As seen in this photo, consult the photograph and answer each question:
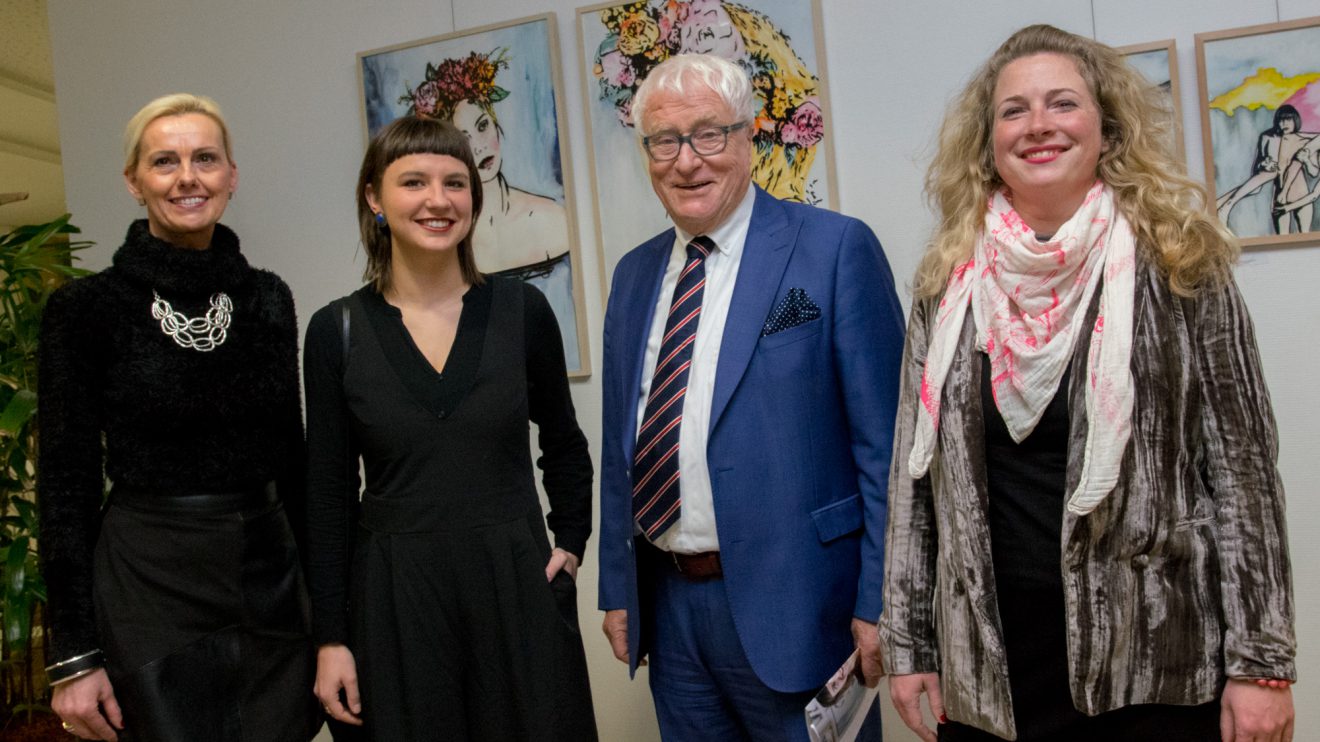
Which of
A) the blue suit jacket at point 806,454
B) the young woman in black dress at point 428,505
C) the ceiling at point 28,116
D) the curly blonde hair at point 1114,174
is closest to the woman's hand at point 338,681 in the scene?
the young woman in black dress at point 428,505

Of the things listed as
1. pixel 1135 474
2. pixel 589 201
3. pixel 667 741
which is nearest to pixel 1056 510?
pixel 1135 474

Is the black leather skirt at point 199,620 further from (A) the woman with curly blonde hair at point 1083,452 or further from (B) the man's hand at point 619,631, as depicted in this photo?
(A) the woman with curly blonde hair at point 1083,452

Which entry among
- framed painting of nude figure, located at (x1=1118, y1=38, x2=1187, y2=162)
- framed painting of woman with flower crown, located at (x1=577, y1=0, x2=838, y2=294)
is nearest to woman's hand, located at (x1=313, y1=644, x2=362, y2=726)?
framed painting of woman with flower crown, located at (x1=577, y1=0, x2=838, y2=294)

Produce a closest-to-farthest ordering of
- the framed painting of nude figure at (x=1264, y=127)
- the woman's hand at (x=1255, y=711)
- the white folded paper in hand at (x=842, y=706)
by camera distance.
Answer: the woman's hand at (x=1255, y=711)
the white folded paper in hand at (x=842, y=706)
the framed painting of nude figure at (x=1264, y=127)

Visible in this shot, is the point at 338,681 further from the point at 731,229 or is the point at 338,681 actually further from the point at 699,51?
the point at 699,51

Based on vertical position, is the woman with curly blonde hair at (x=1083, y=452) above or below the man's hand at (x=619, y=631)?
above

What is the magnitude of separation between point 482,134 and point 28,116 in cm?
438

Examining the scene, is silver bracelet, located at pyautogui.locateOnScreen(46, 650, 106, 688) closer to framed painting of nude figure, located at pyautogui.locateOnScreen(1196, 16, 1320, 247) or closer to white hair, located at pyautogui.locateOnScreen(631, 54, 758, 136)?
white hair, located at pyautogui.locateOnScreen(631, 54, 758, 136)

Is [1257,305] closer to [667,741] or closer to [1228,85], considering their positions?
[1228,85]

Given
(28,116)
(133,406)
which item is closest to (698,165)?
(133,406)

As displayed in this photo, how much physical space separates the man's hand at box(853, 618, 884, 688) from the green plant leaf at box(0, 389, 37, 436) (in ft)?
7.61

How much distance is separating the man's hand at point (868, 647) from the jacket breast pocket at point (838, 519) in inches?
6.1

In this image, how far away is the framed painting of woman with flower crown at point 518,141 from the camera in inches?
118

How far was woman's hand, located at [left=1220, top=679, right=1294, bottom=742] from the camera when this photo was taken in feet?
4.34
